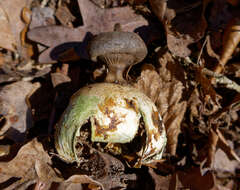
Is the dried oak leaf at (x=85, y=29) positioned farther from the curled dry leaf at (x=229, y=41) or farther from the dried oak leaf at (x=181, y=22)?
the curled dry leaf at (x=229, y=41)

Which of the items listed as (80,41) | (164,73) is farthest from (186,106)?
(80,41)

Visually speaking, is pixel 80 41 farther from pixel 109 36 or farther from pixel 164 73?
pixel 164 73

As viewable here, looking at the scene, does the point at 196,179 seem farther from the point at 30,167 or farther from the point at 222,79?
the point at 30,167

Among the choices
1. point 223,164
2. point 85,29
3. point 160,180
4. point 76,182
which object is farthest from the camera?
point 223,164

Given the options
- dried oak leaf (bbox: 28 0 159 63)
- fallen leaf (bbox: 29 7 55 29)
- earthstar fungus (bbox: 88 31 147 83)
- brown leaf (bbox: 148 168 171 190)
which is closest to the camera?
earthstar fungus (bbox: 88 31 147 83)

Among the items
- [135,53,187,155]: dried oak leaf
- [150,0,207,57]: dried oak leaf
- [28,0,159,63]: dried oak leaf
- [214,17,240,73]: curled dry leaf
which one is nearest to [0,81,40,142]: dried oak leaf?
[28,0,159,63]: dried oak leaf

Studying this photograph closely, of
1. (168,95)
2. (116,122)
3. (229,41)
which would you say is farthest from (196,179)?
(229,41)

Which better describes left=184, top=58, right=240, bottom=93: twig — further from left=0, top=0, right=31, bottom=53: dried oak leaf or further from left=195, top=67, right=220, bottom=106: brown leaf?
left=0, top=0, right=31, bottom=53: dried oak leaf
